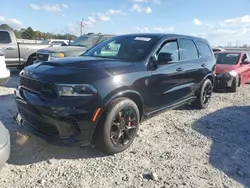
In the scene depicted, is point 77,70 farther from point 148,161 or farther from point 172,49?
point 172,49

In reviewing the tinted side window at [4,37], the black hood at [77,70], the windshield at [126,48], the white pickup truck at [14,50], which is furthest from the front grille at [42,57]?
the black hood at [77,70]

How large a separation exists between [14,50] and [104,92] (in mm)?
7910

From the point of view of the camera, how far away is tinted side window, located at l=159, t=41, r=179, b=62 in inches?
192

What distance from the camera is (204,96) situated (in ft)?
21.8

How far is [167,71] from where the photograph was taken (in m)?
4.71

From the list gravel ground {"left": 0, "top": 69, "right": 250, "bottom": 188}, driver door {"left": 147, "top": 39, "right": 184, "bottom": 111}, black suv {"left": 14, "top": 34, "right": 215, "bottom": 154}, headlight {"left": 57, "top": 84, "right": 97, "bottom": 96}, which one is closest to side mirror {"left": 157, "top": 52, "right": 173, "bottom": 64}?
black suv {"left": 14, "top": 34, "right": 215, "bottom": 154}

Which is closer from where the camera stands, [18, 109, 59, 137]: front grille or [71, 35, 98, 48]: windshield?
[18, 109, 59, 137]: front grille

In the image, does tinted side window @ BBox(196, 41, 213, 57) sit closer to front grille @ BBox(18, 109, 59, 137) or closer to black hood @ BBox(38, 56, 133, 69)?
black hood @ BBox(38, 56, 133, 69)

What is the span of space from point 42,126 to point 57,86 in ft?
2.08

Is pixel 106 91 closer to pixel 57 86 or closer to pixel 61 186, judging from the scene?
pixel 57 86

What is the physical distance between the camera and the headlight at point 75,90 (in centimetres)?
336

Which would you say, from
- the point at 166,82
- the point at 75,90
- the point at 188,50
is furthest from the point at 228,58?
the point at 75,90

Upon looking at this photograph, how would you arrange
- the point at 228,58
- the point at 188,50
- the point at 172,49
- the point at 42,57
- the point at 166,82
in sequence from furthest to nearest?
the point at 228,58, the point at 42,57, the point at 188,50, the point at 172,49, the point at 166,82

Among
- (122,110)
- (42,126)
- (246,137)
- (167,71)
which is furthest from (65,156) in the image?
(246,137)
